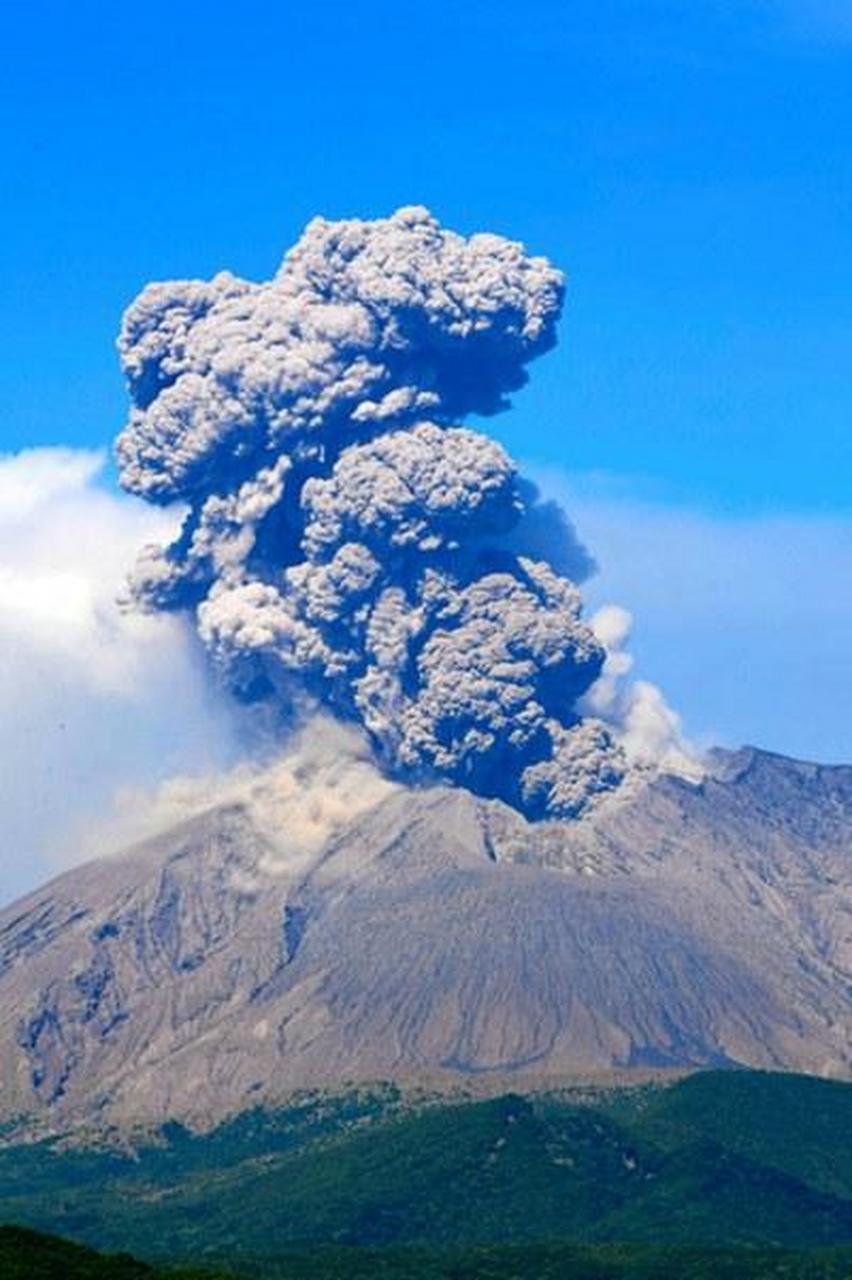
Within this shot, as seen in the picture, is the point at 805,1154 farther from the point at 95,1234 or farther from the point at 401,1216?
the point at 95,1234

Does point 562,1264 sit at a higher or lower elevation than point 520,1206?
lower

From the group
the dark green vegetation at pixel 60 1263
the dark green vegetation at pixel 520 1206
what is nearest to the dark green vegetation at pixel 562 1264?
the dark green vegetation at pixel 520 1206

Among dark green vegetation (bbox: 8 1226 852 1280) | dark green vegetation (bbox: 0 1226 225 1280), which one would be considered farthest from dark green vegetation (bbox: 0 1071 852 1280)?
dark green vegetation (bbox: 0 1226 225 1280)

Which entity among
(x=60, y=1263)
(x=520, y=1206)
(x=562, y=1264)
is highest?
(x=520, y=1206)

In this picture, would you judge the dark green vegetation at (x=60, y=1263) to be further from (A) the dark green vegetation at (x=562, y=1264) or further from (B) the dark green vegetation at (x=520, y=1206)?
(B) the dark green vegetation at (x=520, y=1206)

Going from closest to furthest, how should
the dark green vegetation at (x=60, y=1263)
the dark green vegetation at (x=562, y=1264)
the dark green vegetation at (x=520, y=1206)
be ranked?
1. the dark green vegetation at (x=60, y=1263)
2. the dark green vegetation at (x=562, y=1264)
3. the dark green vegetation at (x=520, y=1206)

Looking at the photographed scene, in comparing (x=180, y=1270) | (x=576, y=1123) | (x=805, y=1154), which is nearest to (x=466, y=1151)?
(x=576, y=1123)

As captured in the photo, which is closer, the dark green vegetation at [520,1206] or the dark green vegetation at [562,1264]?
the dark green vegetation at [562,1264]

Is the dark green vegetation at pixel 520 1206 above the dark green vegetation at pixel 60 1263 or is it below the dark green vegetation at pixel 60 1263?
above

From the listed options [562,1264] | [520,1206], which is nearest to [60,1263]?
[562,1264]

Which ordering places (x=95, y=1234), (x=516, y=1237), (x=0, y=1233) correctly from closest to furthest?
1. (x=0, y=1233)
2. (x=516, y=1237)
3. (x=95, y=1234)

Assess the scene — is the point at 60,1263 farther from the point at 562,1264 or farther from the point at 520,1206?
the point at 520,1206
